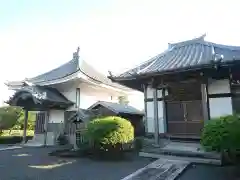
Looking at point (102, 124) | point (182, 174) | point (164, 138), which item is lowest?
point (182, 174)

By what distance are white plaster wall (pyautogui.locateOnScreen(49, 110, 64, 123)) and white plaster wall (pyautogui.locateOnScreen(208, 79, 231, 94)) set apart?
11.8 metres

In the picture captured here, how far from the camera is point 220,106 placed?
443 inches

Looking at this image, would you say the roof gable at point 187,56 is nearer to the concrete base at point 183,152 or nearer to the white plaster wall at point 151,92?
the white plaster wall at point 151,92

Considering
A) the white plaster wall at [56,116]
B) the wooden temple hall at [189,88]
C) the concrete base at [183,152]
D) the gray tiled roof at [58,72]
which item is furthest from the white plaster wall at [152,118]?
the gray tiled roof at [58,72]

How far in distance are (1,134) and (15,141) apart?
2.47 m

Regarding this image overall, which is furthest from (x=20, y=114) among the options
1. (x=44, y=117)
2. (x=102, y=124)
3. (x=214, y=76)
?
(x=214, y=76)

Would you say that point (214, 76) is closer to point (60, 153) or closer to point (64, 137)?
point (60, 153)

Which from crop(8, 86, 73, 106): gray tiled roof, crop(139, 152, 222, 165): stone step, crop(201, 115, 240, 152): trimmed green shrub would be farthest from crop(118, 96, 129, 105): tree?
crop(201, 115, 240, 152): trimmed green shrub

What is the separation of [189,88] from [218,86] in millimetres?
1482

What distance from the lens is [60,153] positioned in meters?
12.3

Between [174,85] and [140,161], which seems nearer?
[140,161]

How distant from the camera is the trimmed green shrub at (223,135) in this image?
783 centimetres

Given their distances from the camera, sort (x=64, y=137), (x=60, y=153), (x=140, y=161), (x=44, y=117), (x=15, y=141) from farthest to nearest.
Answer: (x=15, y=141) < (x=44, y=117) < (x=64, y=137) < (x=60, y=153) < (x=140, y=161)

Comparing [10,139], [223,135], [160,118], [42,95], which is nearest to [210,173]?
[223,135]
